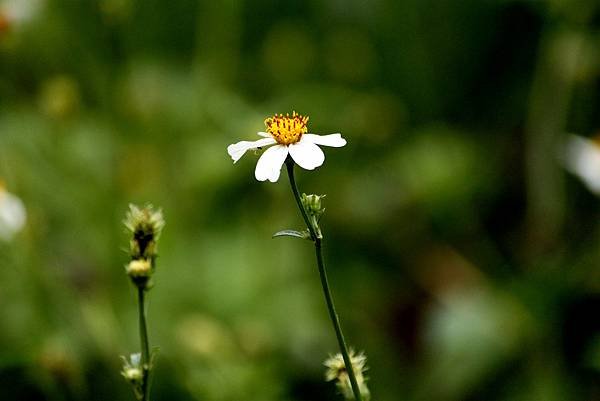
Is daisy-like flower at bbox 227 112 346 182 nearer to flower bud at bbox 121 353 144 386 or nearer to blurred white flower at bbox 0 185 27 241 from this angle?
flower bud at bbox 121 353 144 386

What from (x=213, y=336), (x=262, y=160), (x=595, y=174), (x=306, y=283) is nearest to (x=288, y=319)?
(x=306, y=283)

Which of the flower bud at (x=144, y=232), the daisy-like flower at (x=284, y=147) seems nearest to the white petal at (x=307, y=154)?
the daisy-like flower at (x=284, y=147)

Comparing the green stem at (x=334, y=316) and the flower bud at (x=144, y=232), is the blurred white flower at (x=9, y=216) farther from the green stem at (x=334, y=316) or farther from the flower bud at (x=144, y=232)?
the green stem at (x=334, y=316)

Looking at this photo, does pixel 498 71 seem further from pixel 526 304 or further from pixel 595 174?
pixel 526 304

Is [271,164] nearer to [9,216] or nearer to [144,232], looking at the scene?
[144,232]

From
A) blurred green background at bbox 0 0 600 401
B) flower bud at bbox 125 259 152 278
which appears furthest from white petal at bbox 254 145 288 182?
blurred green background at bbox 0 0 600 401

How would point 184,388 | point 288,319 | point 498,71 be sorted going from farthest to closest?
Answer: point 498,71, point 288,319, point 184,388

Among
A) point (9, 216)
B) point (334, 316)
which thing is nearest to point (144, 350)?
point (334, 316)
